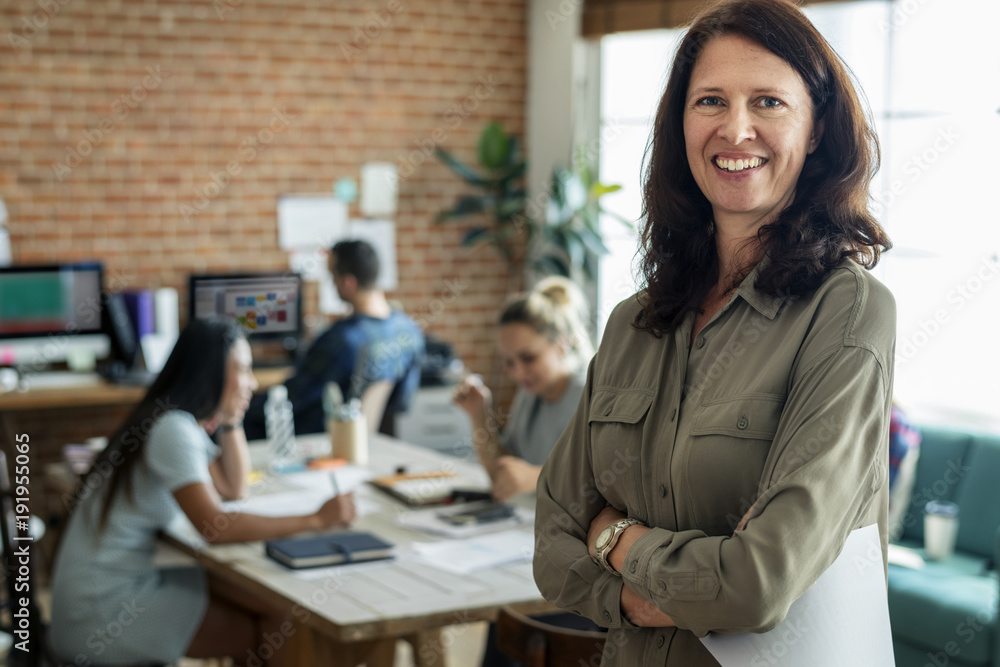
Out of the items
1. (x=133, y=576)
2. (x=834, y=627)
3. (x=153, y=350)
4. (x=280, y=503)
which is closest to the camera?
(x=834, y=627)

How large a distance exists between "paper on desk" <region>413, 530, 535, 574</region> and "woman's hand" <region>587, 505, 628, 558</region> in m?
0.93

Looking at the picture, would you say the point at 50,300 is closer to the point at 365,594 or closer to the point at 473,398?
the point at 473,398

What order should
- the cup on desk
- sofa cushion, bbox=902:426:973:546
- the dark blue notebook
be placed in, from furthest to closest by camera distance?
sofa cushion, bbox=902:426:973:546 → the cup on desk → the dark blue notebook

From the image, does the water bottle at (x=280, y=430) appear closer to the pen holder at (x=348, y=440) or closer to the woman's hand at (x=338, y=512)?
the pen holder at (x=348, y=440)

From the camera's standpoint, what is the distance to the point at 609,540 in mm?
1291

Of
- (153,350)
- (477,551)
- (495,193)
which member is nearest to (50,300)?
(153,350)

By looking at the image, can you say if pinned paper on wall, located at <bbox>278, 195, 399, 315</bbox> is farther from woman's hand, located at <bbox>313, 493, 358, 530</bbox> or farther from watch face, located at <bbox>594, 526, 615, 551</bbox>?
watch face, located at <bbox>594, 526, 615, 551</bbox>

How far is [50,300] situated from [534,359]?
111 inches

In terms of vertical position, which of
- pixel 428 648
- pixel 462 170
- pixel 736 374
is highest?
pixel 462 170

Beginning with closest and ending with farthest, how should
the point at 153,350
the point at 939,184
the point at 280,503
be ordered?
1. the point at 280,503
2. the point at 939,184
3. the point at 153,350

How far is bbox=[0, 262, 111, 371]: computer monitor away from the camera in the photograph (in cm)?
468

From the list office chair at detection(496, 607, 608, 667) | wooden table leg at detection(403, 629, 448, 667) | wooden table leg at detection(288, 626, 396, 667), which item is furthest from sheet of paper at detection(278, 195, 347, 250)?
office chair at detection(496, 607, 608, 667)

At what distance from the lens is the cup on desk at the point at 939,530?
11.8ft

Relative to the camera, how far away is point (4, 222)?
4.84m
